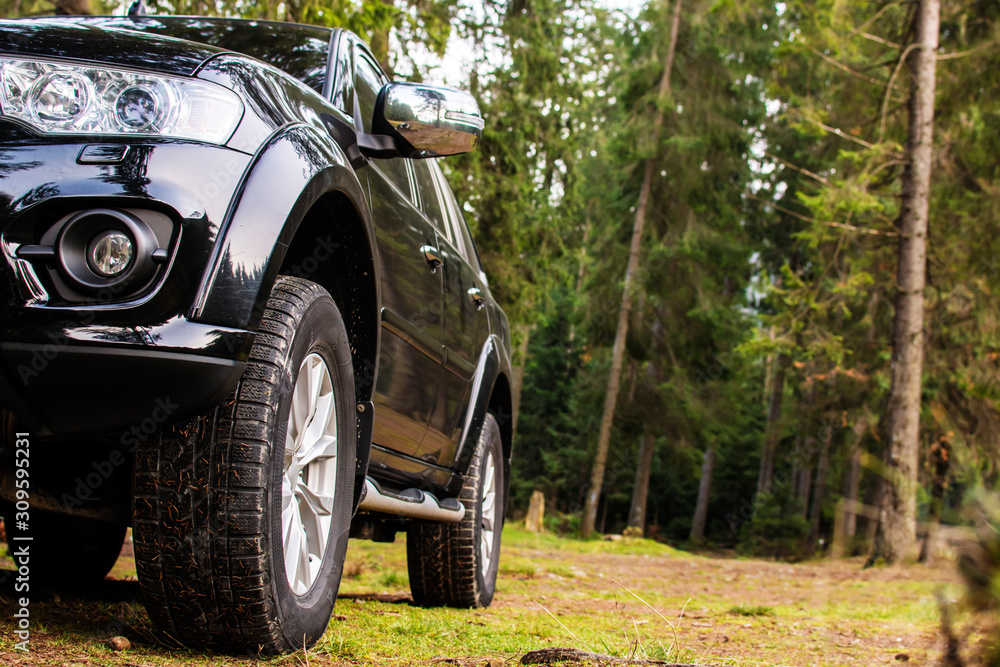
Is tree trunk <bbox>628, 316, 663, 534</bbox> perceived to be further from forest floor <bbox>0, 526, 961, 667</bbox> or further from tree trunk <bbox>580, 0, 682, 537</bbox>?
forest floor <bbox>0, 526, 961, 667</bbox>

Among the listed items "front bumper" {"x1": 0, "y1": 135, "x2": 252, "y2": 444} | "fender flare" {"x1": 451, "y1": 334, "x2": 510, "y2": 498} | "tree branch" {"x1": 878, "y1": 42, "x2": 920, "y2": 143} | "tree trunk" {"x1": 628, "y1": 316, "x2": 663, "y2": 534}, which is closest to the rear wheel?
"front bumper" {"x1": 0, "y1": 135, "x2": 252, "y2": 444}

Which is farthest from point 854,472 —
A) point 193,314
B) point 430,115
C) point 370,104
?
point 193,314

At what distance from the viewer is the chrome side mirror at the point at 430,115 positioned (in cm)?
269

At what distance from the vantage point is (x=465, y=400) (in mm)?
3838

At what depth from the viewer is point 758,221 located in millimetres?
27516

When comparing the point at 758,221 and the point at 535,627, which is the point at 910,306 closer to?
the point at 535,627

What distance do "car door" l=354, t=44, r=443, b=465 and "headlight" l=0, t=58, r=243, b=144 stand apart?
0.74 meters

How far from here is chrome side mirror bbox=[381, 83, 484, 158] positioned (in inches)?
106

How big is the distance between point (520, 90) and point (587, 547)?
7702mm

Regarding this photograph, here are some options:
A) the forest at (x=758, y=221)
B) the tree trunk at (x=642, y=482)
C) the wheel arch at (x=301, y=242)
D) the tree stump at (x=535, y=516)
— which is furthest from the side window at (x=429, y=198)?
the tree trunk at (x=642, y=482)

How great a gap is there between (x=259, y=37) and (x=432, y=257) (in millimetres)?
1047

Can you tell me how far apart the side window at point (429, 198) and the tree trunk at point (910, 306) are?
9954 millimetres

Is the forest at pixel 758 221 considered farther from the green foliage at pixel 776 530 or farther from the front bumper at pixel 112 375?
the front bumper at pixel 112 375

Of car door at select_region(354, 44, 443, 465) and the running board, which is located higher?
car door at select_region(354, 44, 443, 465)
